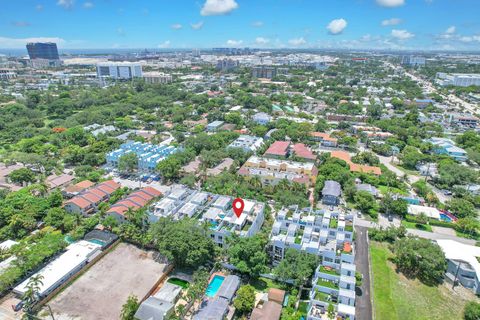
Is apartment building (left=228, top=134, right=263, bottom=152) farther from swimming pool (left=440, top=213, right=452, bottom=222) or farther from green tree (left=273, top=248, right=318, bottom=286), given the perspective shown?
swimming pool (left=440, top=213, right=452, bottom=222)

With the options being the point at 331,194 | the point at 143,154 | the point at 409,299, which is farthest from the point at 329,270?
the point at 143,154

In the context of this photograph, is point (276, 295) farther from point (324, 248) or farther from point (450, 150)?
point (450, 150)

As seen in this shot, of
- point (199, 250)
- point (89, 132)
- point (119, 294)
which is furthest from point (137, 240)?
point (89, 132)

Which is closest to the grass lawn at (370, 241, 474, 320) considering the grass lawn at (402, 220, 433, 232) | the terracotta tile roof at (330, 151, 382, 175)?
the grass lawn at (402, 220, 433, 232)

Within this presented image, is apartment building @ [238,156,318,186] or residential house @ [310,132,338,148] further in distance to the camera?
residential house @ [310,132,338,148]

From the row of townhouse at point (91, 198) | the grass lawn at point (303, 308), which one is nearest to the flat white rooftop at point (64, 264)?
the row of townhouse at point (91, 198)
